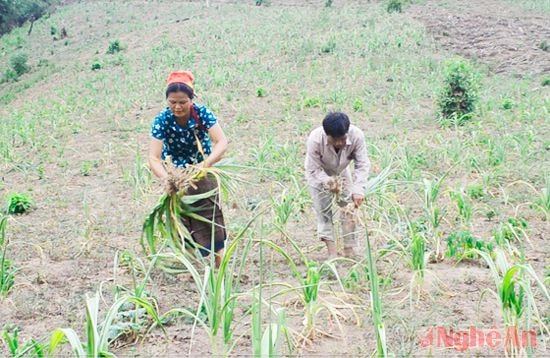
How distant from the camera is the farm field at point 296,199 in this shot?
308cm

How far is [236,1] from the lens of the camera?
34.0 meters

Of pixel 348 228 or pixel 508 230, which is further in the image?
pixel 348 228

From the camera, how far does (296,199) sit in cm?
526

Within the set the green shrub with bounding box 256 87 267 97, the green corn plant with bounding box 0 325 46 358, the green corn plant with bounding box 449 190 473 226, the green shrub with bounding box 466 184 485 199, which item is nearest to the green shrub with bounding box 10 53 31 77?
the green shrub with bounding box 256 87 267 97

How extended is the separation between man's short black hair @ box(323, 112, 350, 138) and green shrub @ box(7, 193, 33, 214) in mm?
3620

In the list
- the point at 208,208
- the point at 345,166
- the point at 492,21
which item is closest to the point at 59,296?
the point at 208,208

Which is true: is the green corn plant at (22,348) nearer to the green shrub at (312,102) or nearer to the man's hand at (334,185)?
the man's hand at (334,185)

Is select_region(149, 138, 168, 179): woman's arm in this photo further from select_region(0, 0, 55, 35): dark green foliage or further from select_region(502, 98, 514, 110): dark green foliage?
select_region(0, 0, 55, 35): dark green foliage

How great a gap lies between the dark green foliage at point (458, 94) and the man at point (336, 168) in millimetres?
5023

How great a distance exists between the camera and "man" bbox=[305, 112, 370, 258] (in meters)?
4.00

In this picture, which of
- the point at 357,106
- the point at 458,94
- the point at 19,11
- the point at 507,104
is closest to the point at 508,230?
the point at 458,94

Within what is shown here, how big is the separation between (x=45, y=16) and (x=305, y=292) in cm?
3825

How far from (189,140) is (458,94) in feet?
19.8

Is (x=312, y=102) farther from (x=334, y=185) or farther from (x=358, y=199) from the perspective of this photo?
(x=334, y=185)
